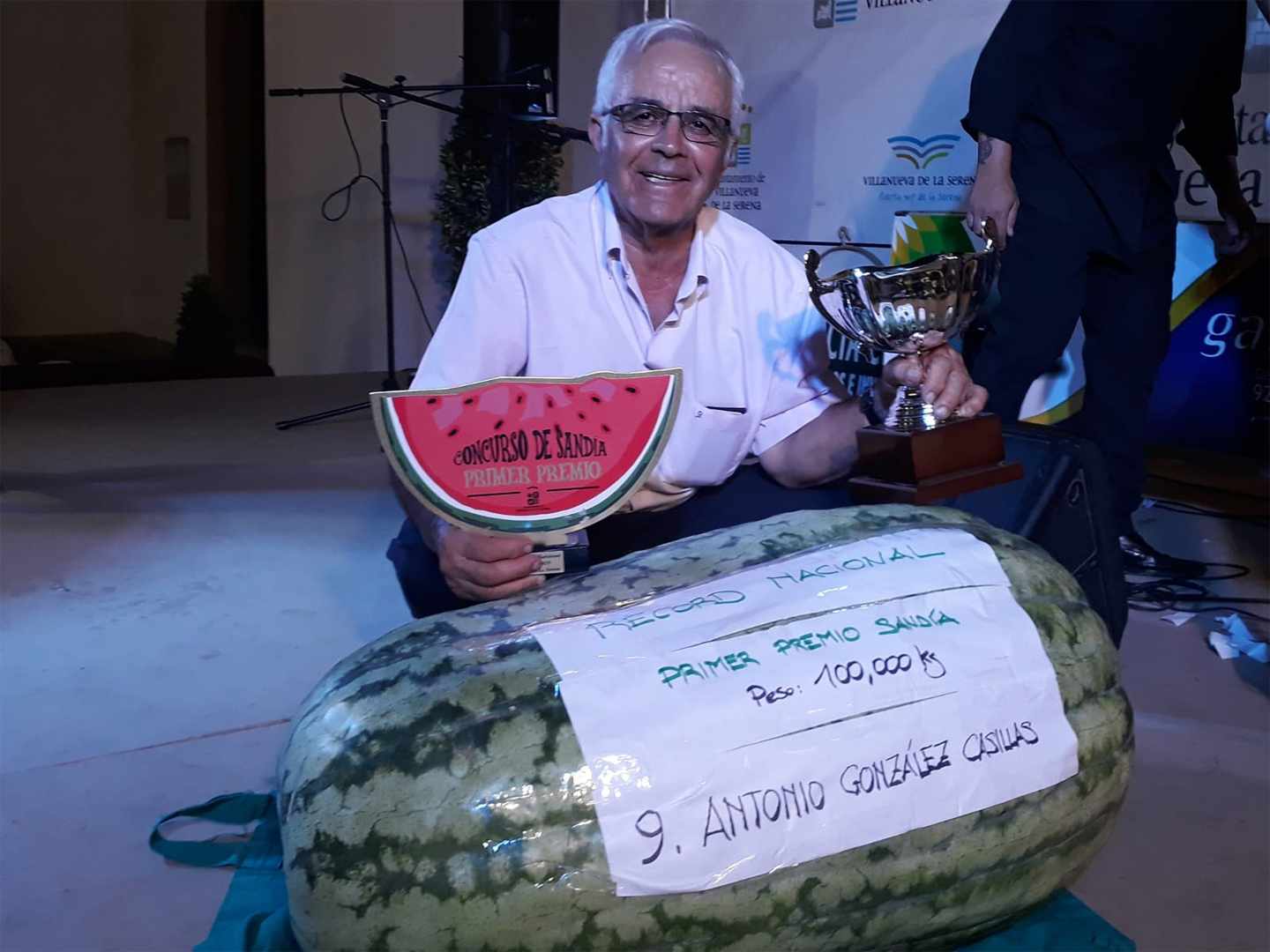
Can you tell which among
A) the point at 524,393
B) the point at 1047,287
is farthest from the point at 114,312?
the point at 524,393

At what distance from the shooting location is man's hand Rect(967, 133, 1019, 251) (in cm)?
256

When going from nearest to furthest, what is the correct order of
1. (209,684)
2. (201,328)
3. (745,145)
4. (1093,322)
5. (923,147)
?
1. (209,684)
2. (1093,322)
3. (923,147)
4. (745,145)
5. (201,328)

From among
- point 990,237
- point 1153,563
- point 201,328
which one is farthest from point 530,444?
point 201,328

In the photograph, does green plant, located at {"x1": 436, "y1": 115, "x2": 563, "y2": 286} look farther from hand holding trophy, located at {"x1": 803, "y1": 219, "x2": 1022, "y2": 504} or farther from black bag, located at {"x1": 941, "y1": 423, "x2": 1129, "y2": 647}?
hand holding trophy, located at {"x1": 803, "y1": 219, "x2": 1022, "y2": 504}

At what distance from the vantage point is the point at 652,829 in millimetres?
1032

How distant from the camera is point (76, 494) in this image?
12.2 ft

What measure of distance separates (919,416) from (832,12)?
8.75 ft

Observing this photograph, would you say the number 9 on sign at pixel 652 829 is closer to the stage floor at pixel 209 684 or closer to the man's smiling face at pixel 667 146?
the stage floor at pixel 209 684

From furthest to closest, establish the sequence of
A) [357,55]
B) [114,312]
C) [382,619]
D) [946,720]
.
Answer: [114,312]
[357,55]
[382,619]
[946,720]

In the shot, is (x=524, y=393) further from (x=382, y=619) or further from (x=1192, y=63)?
(x=1192, y=63)

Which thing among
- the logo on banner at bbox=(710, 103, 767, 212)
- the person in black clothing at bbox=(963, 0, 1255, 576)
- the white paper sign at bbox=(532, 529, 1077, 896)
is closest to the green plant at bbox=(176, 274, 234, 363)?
the logo on banner at bbox=(710, 103, 767, 212)

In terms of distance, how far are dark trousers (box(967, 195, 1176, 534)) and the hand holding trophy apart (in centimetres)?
109

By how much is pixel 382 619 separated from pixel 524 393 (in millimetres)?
1457

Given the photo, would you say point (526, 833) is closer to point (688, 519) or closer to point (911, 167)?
point (688, 519)
